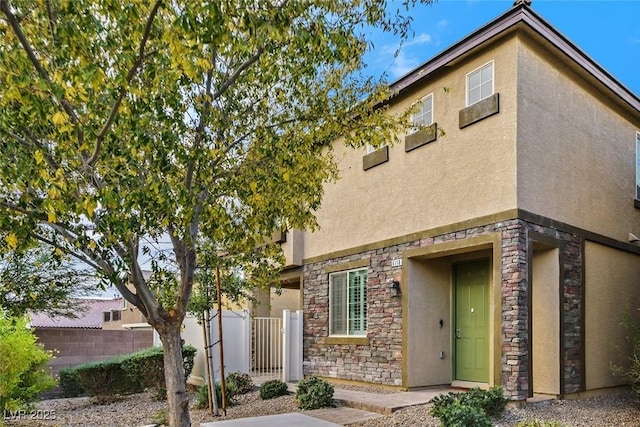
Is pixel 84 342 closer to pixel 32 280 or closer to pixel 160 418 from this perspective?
pixel 32 280

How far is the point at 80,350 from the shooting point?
14258 mm

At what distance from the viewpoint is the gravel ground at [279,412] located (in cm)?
775

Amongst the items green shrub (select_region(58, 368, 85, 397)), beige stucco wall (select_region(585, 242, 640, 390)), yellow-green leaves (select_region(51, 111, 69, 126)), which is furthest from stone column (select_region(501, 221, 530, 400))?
green shrub (select_region(58, 368, 85, 397))

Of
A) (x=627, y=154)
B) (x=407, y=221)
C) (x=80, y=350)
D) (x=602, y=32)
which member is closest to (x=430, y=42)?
(x=407, y=221)

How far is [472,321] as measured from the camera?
1033 centimetres

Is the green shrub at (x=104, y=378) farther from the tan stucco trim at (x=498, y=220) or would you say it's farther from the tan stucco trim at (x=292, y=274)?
the tan stucco trim at (x=498, y=220)

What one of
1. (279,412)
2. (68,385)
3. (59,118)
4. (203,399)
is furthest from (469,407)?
→ (68,385)

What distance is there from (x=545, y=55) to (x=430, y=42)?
9.66 ft

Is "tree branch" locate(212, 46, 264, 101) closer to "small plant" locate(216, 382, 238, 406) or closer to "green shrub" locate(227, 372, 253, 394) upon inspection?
"small plant" locate(216, 382, 238, 406)

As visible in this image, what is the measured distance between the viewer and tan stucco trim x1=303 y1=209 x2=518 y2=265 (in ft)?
28.3

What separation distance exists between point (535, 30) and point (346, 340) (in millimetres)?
7110

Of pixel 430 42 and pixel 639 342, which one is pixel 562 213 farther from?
pixel 430 42

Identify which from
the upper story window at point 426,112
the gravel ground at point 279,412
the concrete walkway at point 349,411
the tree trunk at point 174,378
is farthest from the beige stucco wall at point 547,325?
the tree trunk at point 174,378

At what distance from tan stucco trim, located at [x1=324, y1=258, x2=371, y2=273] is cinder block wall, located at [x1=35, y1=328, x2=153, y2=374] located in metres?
6.42
